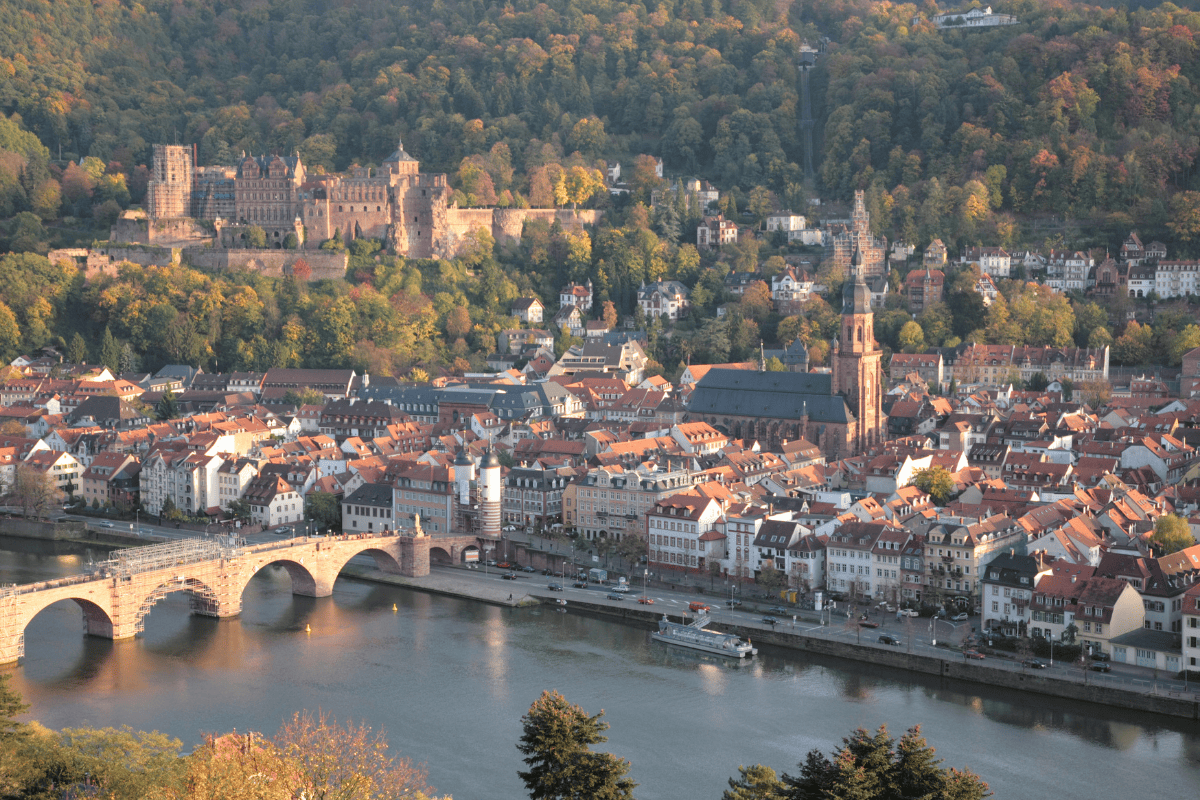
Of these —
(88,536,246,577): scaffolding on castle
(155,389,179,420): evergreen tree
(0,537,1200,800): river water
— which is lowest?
(0,537,1200,800): river water

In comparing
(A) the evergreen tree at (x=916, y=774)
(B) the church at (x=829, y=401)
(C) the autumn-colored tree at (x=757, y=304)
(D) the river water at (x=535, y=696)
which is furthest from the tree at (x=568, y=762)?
(C) the autumn-colored tree at (x=757, y=304)

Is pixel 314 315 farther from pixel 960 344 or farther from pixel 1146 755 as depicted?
pixel 1146 755

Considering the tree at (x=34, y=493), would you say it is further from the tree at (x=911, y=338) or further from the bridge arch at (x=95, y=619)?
the tree at (x=911, y=338)


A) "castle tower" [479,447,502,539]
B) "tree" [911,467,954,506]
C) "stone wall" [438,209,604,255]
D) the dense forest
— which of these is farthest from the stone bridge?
"stone wall" [438,209,604,255]

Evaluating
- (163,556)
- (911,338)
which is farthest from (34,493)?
(911,338)

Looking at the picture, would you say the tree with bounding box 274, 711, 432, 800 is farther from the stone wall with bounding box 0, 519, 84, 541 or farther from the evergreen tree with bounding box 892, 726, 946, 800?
the stone wall with bounding box 0, 519, 84, 541

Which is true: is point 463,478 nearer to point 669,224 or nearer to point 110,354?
point 110,354
